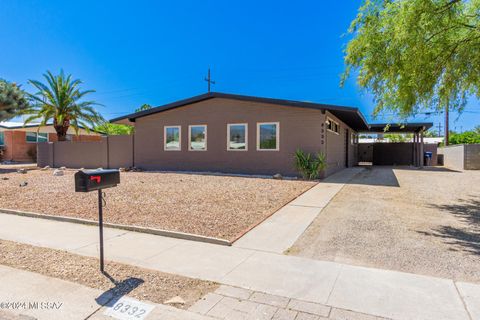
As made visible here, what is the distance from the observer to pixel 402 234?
481 cm

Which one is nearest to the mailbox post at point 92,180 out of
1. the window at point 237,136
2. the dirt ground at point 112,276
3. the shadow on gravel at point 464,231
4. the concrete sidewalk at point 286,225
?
the dirt ground at point 112,276

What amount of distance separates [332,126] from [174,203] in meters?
Answer: 9.46

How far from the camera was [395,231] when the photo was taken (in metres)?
4.98

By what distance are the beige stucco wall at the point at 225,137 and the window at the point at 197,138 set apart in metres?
0.19

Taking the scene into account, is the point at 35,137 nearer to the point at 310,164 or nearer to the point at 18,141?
the point at 18,141

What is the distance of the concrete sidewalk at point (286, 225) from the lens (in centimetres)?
440

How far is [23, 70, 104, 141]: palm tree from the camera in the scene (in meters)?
19.8

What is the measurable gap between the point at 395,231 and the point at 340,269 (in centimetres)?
207

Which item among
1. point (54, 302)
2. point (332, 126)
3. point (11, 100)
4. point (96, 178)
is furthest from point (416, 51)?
point (11, 100)

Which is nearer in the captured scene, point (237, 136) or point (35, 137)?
point (237, 136)

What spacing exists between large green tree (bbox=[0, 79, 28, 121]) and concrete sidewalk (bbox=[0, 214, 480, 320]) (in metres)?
16.6

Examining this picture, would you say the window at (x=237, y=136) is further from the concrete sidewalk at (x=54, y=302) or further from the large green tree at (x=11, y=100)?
the large green tree at (x=11, y=100)

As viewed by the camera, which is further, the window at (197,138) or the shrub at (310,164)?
the window at (197,138)

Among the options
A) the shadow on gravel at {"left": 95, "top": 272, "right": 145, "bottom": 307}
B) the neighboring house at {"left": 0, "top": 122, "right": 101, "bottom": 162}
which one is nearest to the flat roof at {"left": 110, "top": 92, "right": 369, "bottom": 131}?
the shadow on gravel at {"left": 95, "top": 272, "right": 145, "bottom": 307}
